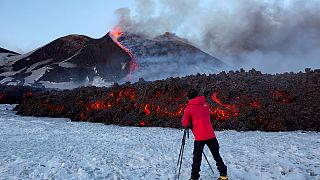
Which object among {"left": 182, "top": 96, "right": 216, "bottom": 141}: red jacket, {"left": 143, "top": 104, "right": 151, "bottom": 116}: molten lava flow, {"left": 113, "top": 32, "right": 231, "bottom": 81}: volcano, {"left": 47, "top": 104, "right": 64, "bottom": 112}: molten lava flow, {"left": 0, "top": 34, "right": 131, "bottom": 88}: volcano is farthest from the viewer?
{"left": 0, "top": 34, "right": 131, "bottom": 88}: volcano

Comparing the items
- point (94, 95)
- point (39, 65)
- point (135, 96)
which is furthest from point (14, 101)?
point (39, 65)

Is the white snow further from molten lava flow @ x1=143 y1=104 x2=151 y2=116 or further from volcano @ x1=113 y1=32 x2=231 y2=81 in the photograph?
molten lava flow @ x1=143 y1=104 x2=151 y2=116

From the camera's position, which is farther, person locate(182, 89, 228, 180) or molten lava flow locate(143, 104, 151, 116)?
molten lava flow locate(143, 104, 151, 116)

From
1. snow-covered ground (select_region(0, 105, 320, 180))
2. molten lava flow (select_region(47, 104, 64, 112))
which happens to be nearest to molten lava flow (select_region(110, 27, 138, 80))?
molten lava flow (select_region(47, 104, 64, 112))

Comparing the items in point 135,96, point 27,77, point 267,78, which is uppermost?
point 27,77

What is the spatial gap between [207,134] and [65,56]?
290ft

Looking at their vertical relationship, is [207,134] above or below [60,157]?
above

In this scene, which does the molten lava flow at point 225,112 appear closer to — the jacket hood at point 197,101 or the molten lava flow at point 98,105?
the molten lava flow at point 98,105

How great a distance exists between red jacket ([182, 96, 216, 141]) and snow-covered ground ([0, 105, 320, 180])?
4.70 feet

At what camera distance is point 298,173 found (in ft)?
28.6

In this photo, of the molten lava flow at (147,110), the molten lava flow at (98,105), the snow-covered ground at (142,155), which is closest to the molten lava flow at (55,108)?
the molten lava flow at (98,105)

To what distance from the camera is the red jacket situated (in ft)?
25.8

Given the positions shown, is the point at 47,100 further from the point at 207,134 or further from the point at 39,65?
the point at 39,65

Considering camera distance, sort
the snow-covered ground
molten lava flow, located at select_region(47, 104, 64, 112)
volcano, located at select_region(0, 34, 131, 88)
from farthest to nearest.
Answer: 1. volcano, located at select_region(0, 34, 131, 88)
2. molten lava flow, located at select_region(47, 104, 64, 112)
3. the snow-covered ground
